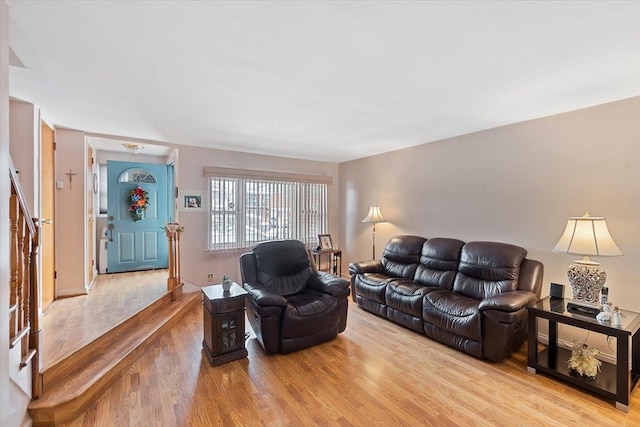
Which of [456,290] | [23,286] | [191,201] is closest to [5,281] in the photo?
[23,286]

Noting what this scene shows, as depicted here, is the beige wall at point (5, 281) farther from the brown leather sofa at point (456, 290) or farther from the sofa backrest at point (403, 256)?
the sofa backrest at point (403, 256)

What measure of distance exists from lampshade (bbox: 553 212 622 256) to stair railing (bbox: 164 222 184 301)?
4.28m

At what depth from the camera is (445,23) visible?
5.11 feet

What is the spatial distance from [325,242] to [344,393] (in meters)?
3.31

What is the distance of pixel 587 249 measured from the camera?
2.33 meters

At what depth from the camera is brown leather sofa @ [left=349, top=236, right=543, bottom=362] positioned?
2613 millimetres

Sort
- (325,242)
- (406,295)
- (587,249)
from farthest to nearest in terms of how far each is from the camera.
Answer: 1. (325,242)
2. (406,295)
3. (587,249)

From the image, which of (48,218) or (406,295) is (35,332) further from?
(406,295)

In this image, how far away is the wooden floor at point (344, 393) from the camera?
194 centimetres

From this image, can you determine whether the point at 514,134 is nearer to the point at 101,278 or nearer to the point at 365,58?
the point at 365,58

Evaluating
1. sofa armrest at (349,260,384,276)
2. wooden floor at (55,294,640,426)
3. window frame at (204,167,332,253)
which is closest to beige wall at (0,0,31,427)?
wooden floor at (55,294,640,426)

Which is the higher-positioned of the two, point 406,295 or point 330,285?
point 330,285

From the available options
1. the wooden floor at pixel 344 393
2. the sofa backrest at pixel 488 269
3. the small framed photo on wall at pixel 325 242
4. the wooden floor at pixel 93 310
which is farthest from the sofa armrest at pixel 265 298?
the small framed photo on wall at pixel 325 242

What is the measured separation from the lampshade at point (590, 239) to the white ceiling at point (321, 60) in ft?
3.61
